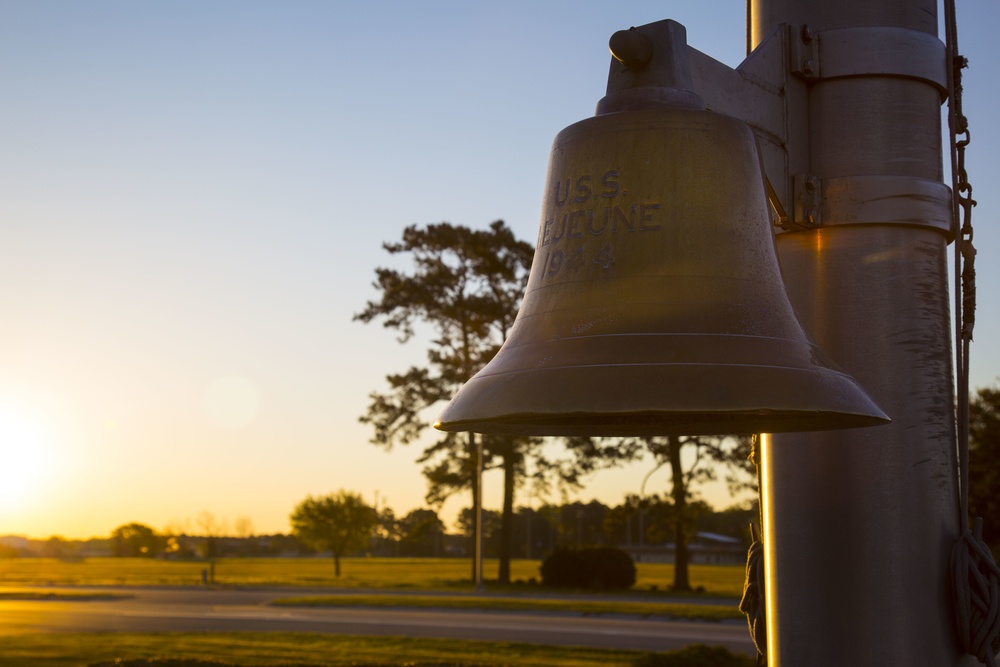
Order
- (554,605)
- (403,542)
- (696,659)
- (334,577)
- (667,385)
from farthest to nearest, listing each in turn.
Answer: (403,542) < (334,577) < (554,605) < (696,659) < (667,385)

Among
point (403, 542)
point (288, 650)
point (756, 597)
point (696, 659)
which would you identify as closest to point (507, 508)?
point (288, 650)

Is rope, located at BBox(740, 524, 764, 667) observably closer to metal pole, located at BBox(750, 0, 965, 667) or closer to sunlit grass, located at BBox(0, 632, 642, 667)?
metal pole, located at BBox(750, 0, 965, 667)

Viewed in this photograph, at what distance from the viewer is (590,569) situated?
1347 inches

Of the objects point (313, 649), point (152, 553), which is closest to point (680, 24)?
point (313, 649)

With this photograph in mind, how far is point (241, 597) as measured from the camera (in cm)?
3183

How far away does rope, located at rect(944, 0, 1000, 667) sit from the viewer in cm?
227

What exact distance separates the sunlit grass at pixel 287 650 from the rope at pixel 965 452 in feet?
32.2

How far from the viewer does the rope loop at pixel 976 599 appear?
7.42 ft

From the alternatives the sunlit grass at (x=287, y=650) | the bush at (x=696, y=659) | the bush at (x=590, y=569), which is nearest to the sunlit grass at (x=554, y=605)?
the bush at (x=590, y=569)

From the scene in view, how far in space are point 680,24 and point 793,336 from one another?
63cm

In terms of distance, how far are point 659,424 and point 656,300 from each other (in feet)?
1.73

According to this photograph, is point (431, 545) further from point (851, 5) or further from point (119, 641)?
point (851, 5)

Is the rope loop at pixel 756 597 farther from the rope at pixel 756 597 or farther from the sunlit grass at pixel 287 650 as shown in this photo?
the sunlit grass at pixel 287 650

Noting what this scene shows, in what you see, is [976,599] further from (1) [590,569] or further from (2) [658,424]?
(1) [590,569]
